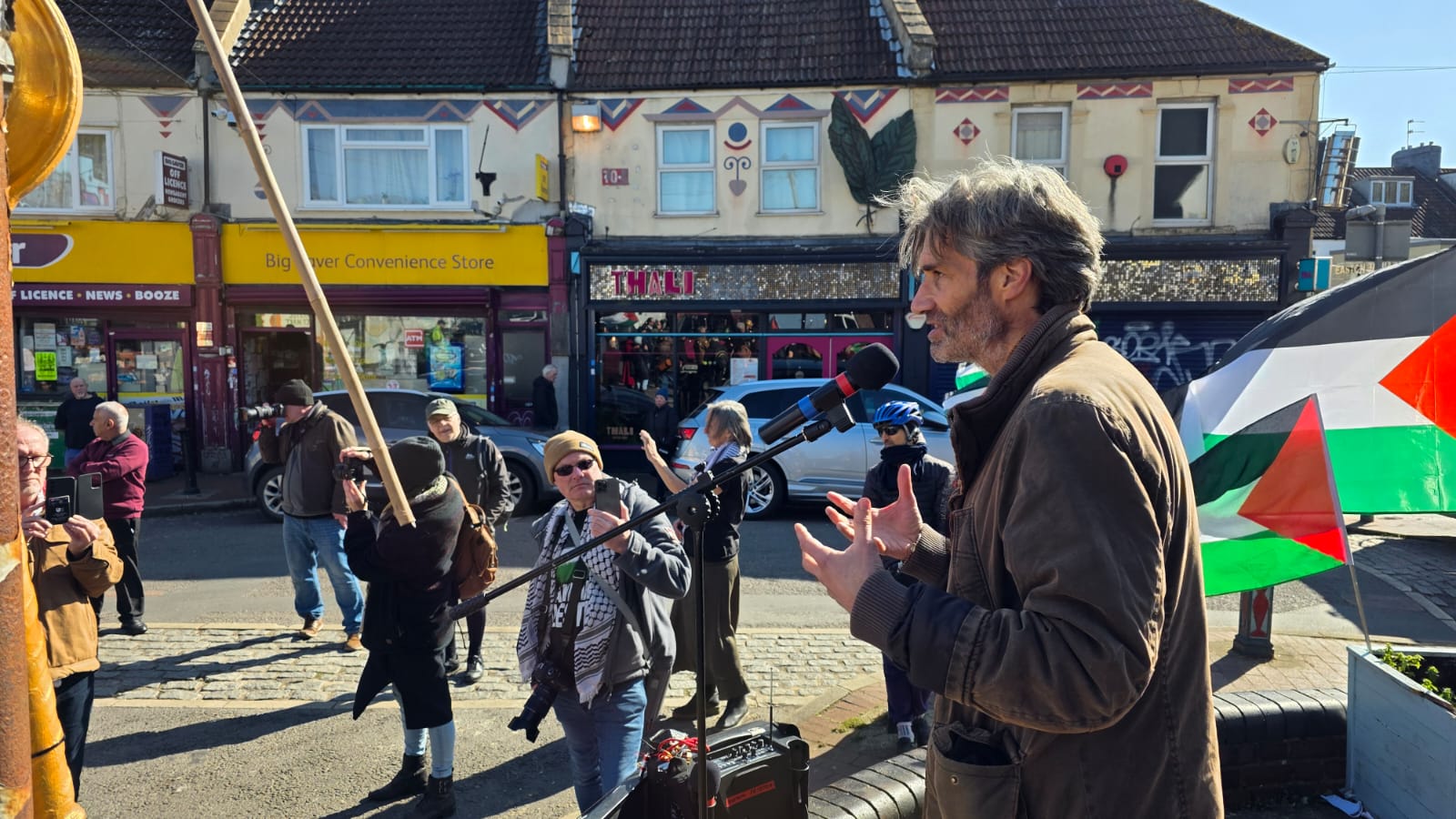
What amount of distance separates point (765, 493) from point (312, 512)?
541 centimetres

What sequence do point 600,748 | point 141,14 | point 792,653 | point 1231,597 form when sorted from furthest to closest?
point 141,14 < point 1231,597 < point 792,653 < point 600,748

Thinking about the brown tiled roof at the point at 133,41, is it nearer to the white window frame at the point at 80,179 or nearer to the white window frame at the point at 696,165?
the white window frame at the point at 80,179

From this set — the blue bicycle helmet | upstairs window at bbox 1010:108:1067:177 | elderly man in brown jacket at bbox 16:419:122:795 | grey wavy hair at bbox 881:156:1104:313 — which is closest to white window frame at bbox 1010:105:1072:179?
upstairs window at bbox 1010:108:1067:177

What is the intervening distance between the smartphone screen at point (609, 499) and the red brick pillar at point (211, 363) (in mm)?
13855

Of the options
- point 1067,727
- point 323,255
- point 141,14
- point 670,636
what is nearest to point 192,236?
point 323,255

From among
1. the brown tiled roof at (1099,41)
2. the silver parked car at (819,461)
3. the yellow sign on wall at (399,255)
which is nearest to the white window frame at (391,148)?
the yellow sign on wall at (399,255)

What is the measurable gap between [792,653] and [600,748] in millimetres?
2883

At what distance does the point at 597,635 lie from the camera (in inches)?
137

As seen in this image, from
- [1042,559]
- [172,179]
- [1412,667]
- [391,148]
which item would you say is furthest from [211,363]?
[1042,559]

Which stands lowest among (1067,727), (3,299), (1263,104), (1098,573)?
(1067,727)

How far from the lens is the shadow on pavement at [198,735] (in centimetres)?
477

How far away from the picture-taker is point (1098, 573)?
138cm

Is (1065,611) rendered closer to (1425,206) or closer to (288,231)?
(288,231)

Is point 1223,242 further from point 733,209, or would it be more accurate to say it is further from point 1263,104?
point 733,209
